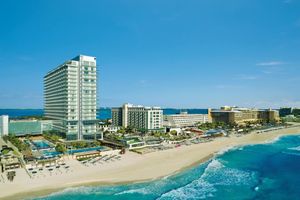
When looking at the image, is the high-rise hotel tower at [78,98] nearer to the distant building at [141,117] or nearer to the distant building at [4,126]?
the distant building at [4,126]

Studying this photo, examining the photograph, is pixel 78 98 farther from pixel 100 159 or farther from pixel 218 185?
pixel 218 185

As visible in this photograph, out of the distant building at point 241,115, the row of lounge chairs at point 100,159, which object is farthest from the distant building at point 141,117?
the distant building at point 241,115

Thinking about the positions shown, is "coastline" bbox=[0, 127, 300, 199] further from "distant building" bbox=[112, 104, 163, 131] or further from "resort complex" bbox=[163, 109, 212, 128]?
"resort complex" bbox=[163, 109, 212, 128]

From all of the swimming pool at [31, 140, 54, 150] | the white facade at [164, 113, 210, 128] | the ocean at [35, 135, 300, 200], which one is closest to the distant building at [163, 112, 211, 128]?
the white facade at [164, 113, 210, 128]

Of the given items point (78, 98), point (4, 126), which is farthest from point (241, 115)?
point (4, 126)

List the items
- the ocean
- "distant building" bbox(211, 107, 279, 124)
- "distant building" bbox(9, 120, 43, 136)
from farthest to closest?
"distant building" bbox(211, 107, 279, 124), "distant building" bbox(9, 120, 43, 136), the ocean

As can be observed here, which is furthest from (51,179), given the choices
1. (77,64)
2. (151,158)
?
(77,64)
